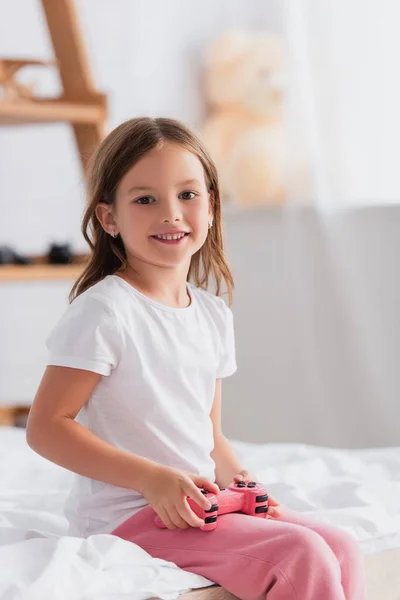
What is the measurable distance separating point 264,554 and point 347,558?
11cm

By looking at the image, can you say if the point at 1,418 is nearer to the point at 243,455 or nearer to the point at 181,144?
the point at 243,455

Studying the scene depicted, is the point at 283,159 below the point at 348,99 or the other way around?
below

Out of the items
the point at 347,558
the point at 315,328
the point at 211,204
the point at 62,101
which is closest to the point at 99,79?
the point at 62,101

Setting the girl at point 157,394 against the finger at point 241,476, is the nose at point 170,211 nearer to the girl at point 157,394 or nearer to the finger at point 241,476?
the girl at point 157,394

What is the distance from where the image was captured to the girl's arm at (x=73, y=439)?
3.46ft

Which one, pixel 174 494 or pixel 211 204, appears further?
pixel 211 204

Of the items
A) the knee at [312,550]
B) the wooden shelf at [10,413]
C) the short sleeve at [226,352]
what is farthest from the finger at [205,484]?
the wooden shelf at [10,413]

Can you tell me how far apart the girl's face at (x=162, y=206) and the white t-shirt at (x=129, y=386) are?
0.21ft

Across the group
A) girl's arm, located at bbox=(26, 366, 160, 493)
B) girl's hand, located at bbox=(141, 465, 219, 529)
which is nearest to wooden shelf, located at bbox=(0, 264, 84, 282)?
girl's arm, located at bbox=(26, 366, 160, 493)

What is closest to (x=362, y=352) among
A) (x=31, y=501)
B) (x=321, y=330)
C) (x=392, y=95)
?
(x=321, y=330)

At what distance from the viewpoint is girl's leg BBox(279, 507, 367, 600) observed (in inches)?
39.5

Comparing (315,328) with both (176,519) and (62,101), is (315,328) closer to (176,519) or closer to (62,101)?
(62,101)

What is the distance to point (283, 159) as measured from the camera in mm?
2469

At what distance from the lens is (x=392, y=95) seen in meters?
2.29
